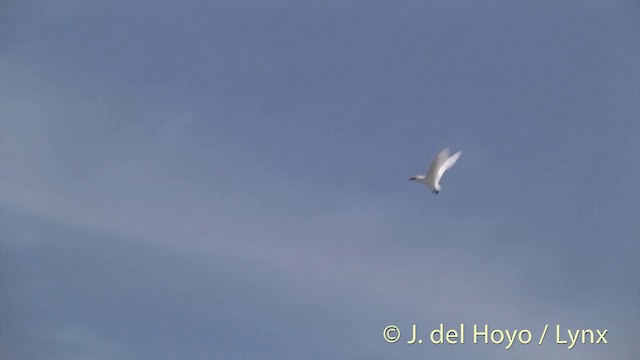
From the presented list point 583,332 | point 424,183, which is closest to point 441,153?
point 424,183

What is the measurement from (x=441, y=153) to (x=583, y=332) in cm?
976

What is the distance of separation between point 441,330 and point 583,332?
605cm

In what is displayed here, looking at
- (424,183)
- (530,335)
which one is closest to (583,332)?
→ (530,335)

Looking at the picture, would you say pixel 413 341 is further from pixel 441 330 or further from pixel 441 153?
pixel 441 153

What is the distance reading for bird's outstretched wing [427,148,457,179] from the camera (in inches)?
4427

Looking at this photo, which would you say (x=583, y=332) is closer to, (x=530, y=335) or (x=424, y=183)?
(x=530, y=335)

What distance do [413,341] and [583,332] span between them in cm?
725

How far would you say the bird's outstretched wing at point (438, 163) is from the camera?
4427 inches

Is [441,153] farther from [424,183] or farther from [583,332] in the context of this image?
[583,332]

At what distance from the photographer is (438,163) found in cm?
11288

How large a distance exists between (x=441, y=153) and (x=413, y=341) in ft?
26.6

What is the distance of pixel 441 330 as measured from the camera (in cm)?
11288

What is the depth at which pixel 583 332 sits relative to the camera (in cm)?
11294

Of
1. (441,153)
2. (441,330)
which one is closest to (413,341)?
(441,330)
